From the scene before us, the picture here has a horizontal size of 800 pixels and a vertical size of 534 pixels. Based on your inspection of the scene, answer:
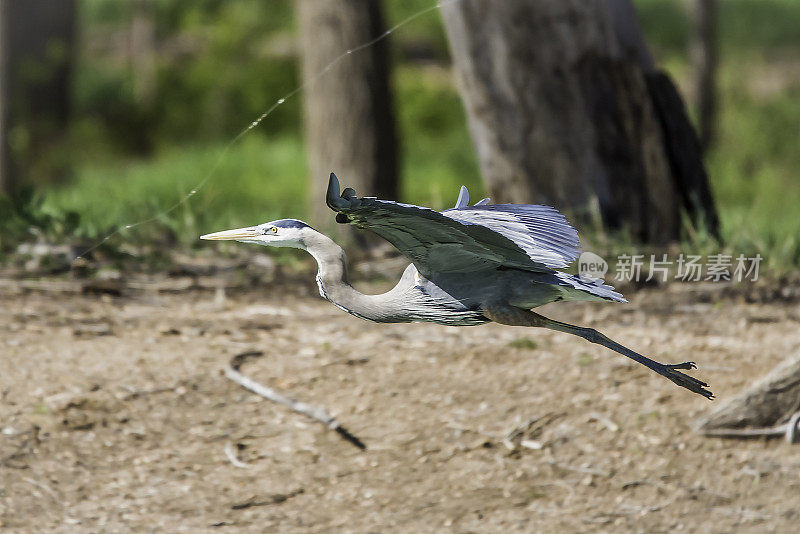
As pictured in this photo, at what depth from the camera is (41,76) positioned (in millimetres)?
14539

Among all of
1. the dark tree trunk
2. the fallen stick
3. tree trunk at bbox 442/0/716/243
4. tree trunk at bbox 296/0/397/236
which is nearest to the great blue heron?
the fallen stick

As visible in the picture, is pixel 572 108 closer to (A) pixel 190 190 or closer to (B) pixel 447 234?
(A) pixel 190 190

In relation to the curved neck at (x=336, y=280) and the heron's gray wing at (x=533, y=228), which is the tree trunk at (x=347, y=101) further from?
the curved neck at (x=336, y=280)

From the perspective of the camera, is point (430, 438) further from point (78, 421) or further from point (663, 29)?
point (663, 29)

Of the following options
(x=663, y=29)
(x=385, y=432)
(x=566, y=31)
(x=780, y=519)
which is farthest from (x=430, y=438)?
(x=663, y=29)

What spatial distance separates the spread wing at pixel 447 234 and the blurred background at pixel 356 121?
2.36 feet

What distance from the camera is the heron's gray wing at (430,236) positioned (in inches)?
65.5

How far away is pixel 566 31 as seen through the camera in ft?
18.2

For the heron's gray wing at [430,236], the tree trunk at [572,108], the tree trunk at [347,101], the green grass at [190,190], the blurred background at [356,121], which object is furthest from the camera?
the tree trunk at [347,101]

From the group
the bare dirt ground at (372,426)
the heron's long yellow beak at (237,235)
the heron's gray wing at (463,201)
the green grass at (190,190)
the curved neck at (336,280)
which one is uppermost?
the heron's gray wing at (463,201)

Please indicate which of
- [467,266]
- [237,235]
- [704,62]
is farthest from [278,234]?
[704,62]

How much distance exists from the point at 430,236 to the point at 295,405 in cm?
260

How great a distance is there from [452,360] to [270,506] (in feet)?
3.98

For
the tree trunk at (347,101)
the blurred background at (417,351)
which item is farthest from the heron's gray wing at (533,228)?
the tree trunk at (347,101)
